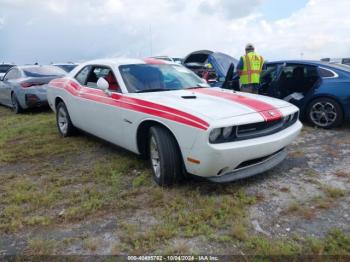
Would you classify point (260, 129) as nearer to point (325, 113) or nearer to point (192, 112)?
point (192, 112)

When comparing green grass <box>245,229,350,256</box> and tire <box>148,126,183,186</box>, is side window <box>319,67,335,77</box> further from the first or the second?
green grass <box>245,229,350,256</box>

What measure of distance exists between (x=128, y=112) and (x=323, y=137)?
139 inches

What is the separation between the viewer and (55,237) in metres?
2.90

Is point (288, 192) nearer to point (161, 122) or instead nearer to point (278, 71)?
point (161, 122)

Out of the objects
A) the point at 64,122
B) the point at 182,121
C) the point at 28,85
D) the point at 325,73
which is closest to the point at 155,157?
the point at 182,121

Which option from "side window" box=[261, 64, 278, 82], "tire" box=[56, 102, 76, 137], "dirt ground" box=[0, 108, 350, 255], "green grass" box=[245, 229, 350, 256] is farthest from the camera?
"side window" box=[261, 64, 278, 82]

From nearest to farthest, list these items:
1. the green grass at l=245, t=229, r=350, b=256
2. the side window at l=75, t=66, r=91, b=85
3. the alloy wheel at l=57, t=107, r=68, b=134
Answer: the green grass at l=245, t=229, r=350, b=256 → the side window at l=75, t=66, r=91, b=85 → the alloy wheel at l=57, t=107, r=68, b=134

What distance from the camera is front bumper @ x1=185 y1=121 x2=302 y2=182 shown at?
3.21m

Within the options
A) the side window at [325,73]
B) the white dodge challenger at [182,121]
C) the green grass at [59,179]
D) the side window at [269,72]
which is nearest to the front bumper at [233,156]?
the white dodge challenger at [182,121]

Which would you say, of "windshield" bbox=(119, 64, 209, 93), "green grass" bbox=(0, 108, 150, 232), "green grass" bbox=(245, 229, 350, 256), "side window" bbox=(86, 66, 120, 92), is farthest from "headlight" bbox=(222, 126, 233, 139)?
"side window" bbox=(86, 66, 120, 92)

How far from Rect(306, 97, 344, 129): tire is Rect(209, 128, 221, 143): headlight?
3795mm

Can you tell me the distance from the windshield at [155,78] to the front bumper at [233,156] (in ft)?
4.83

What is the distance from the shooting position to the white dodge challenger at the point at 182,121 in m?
3.27

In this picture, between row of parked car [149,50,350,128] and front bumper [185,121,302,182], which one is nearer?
front bumper [185,121,302,182]
